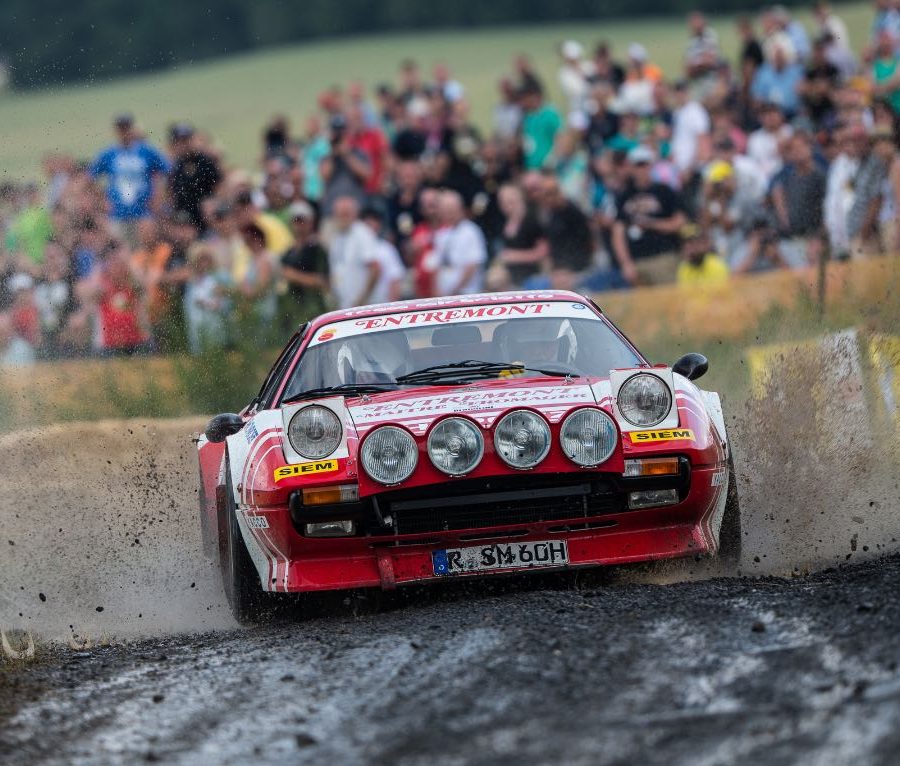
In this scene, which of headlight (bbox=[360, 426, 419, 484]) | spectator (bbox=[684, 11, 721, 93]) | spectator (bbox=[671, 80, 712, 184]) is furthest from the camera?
spectator (bbox=[684, 11, 721, 93])

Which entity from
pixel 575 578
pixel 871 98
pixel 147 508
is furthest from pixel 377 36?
pixel 575 578

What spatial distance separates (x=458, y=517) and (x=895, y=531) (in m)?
2.72

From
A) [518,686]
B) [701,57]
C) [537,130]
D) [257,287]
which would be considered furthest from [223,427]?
[701,57]

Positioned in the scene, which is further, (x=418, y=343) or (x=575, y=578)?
(x=418, y=343)

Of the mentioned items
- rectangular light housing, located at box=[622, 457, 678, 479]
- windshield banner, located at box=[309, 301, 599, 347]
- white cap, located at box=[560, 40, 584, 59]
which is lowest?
rectangular light housing, located at box=[622, 457, 678, 479]

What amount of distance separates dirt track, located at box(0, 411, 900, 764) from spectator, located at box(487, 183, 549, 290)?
21.3 feet

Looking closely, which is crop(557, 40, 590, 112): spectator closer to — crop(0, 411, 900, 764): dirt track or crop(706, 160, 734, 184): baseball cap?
crop(706, 160, 734, 184): baseball cap

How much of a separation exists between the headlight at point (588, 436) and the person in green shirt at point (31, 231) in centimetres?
897

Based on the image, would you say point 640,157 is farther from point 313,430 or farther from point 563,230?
point 313,430

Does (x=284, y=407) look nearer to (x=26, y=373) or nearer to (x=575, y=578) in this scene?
(x=575, y=578)

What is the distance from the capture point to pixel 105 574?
8.88m

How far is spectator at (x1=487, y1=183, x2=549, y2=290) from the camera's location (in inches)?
588

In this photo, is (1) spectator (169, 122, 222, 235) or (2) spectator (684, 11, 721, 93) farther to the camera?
(2) spectator (684, 11, 721, 93)

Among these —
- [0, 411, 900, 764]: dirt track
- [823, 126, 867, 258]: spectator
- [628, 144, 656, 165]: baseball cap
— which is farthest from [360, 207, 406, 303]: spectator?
[0, 411, 900, 764]: dirt track
